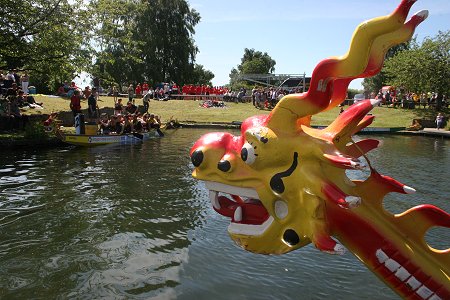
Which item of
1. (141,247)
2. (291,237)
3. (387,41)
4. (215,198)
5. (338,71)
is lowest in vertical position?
(141,247)

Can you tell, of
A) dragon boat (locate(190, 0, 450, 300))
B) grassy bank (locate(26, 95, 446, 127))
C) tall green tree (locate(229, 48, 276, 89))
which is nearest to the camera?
dragon boat (locate(190, 0, 450, 300))

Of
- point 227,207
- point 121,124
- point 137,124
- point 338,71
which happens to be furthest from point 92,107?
point 338,71

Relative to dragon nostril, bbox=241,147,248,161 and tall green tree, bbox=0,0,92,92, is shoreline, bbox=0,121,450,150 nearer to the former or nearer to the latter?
tall green tree, bbox=0,0,92,92

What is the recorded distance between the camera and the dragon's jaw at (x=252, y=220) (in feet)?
10.9

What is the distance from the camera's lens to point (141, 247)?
6992 mm

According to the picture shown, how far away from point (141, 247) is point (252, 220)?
390 cm

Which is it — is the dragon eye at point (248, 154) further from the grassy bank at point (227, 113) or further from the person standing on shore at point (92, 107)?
the grassy bank at point (227, 113)

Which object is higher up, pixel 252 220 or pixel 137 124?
pixel 252 220

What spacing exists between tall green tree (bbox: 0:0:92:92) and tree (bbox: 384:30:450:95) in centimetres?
2889

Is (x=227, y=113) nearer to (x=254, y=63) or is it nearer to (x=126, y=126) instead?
(x=126, y=126)

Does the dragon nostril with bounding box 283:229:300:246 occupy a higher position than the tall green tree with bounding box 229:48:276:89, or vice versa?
the tall green tree with bounding box 229:48:276:89

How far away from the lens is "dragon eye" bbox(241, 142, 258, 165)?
336 centimetres

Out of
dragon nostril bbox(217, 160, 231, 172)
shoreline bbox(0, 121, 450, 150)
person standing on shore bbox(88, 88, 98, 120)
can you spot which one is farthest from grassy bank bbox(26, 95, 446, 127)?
dragon nostril bbox(217, 160, 231, 172)

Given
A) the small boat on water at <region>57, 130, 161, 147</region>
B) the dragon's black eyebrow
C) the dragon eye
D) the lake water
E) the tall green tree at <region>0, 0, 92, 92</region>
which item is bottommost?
the lake water
